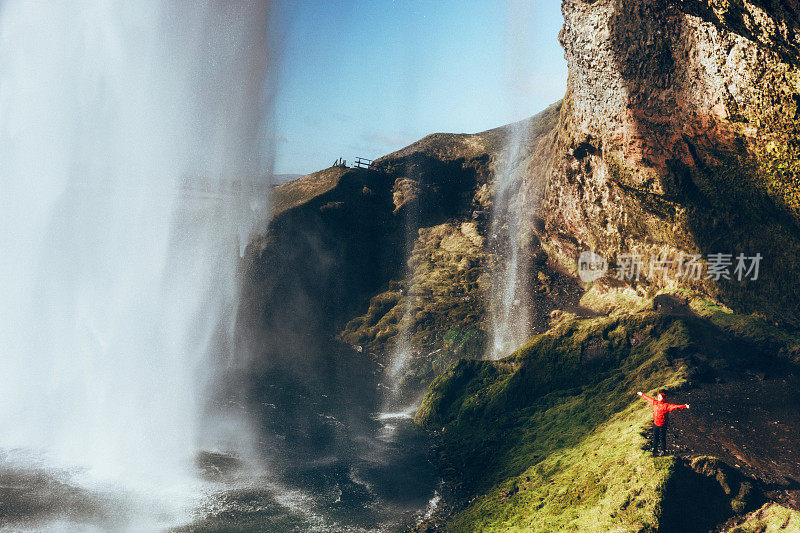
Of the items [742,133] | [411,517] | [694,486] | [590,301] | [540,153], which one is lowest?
[411,517]

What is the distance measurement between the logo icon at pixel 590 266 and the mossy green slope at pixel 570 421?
17.9 ft

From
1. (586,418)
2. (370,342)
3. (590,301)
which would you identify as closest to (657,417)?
(586,418)

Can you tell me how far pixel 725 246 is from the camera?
19844mm

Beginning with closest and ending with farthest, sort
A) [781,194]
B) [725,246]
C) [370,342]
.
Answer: [781,194] → [725,246] → [370,342]

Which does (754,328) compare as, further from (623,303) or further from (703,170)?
(623,303)

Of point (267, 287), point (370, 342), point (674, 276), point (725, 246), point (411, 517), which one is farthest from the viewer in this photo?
point (267, 287)

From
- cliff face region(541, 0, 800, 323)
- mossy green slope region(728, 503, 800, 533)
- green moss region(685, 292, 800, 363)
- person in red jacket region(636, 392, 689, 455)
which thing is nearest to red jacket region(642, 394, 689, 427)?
person in red jacket region(636, 392, 689, 455)

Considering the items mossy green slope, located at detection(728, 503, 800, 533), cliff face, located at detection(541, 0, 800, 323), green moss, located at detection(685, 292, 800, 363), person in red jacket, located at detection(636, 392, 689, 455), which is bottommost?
mossy green slope, located at detection(728, 503, 800, 533)

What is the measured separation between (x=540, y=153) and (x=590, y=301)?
12.9 meters

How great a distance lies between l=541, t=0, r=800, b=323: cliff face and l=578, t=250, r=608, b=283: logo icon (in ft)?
1.86

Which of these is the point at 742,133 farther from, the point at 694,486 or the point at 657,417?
the point at 694,486

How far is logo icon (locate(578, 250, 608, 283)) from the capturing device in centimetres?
2681

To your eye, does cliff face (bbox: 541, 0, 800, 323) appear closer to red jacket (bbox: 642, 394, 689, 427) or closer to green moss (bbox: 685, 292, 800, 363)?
green moss (bbox: 685, 292, 800, 363)

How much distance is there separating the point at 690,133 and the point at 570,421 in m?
12.1
